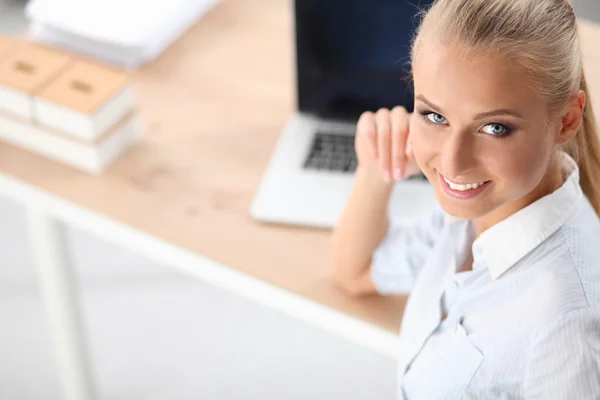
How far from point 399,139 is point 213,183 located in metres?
0.41

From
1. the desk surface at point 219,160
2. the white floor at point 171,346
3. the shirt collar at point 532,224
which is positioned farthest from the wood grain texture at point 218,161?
the white floor at point 171,346

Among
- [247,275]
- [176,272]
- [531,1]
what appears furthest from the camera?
[176,272]

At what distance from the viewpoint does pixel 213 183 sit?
1482 millimetres

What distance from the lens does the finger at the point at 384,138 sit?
119 cm

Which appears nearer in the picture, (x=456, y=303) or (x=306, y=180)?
(x=456, y=303)

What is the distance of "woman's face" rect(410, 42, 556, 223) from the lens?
0.80 m

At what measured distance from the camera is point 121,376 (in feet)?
6.95

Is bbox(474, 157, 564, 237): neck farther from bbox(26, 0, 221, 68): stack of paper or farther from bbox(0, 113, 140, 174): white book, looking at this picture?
bbox(26, 0, 221, 68): stack of paper

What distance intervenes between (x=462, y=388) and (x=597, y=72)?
86 centimetres

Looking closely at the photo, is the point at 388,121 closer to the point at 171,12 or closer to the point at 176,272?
the point at 171,12

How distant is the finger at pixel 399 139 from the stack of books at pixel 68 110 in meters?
0.54

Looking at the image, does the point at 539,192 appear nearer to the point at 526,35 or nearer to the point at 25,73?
the point at 526,35

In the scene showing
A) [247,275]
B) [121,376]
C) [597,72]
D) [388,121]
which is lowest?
[121,376]

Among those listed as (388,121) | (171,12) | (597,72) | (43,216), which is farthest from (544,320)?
(171,12)
